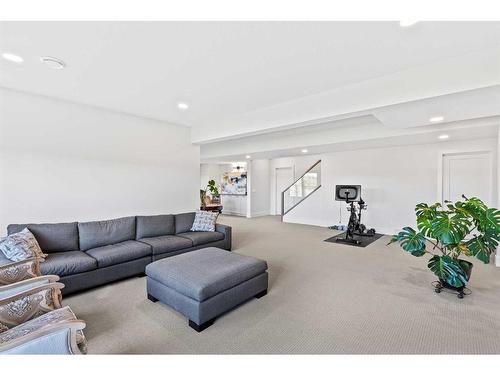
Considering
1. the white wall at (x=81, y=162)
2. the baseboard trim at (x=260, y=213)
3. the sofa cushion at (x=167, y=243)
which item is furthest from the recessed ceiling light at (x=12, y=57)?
the baseboard trim at (x=260, y=213)

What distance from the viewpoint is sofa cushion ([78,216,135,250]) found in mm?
3383

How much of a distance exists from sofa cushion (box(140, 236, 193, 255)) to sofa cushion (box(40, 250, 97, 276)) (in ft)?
2.60

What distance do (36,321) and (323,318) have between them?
2222 mm

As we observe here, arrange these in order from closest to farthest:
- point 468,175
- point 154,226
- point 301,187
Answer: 1. point 154,226
2. point 468,175
3. point 301,187

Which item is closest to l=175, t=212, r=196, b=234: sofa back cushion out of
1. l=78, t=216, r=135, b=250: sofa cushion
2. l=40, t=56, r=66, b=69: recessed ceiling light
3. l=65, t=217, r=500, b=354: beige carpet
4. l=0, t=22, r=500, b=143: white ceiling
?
l=78, t=216, r=135, b=250: sofa cushion

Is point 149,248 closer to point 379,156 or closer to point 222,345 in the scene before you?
A: point 222,345

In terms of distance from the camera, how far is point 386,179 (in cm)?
623

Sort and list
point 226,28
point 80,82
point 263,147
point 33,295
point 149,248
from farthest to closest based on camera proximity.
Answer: point 263,147
point 149,248
point 80,82
point 226,28
point 33,295

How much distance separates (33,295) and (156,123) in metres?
3.50

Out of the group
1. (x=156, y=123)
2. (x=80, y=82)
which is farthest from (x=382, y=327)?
(x=156, y=123)

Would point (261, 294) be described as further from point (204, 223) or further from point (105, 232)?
point (105, 232)

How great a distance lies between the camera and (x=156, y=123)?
181 inches

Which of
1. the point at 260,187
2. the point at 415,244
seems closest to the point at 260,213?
the point at 260,187

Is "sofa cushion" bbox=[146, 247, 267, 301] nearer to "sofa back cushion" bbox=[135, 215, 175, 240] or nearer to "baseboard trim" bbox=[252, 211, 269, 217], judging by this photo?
"sofa back cushion" bbox=[135, 215, 175, 240]
